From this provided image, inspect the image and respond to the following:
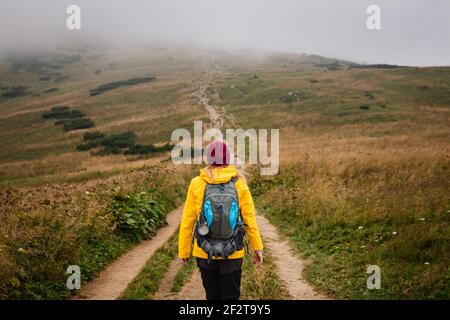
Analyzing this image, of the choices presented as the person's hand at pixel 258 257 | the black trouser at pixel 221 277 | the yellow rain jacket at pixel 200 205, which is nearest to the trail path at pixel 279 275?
the person's hand at pixel 258 257

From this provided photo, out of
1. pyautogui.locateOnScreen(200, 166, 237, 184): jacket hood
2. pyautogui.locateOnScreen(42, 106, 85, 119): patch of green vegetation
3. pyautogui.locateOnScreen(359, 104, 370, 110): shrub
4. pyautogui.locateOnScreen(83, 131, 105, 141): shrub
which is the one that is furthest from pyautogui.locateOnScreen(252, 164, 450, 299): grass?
pyautogui.locateOnScreen(42, 106, 85, 119): patch of green vegetation

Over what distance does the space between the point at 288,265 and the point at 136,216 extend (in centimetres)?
528

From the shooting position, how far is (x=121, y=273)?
375 inches

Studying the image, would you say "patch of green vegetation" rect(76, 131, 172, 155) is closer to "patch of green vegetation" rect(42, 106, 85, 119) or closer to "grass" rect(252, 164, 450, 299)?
"patch of green vegetation" rect(42, 106, 85, 119)

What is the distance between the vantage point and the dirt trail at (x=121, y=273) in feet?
27.3

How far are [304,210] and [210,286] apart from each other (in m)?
7.75

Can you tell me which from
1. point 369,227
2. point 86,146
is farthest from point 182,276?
point 86,146

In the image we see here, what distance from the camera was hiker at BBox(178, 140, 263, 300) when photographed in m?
5.27

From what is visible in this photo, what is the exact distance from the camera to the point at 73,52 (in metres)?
193

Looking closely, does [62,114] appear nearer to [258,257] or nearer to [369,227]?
[369,227]

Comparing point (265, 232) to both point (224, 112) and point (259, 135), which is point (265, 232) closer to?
point (259, 135)

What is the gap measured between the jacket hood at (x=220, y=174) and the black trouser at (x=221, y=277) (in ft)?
3.52

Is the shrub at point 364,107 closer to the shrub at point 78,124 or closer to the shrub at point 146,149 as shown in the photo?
the shrub at point 146,149
